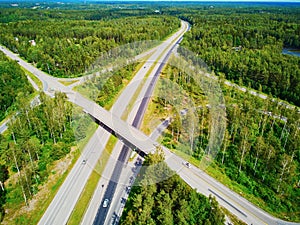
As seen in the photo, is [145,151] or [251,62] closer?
[145,151]

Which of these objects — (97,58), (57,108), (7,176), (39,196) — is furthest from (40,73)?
(39,196)

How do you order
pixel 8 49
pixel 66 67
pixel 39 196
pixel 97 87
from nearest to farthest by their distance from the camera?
1. pixel 39 196
2. pixel 97 87
3. pixel 66 67
4. pixel 8 49

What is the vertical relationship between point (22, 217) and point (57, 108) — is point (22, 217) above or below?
below

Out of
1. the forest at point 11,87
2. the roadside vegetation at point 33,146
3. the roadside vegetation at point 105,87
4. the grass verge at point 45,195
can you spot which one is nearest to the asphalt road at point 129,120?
the roadside vegetation at point 105,87

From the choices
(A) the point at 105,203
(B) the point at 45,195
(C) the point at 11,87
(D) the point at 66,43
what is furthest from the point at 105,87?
(D) the point at 66,43

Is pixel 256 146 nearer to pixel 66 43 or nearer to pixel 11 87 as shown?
pixel 11 87

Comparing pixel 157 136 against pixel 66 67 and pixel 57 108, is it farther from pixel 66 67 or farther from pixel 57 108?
pixel 66 67

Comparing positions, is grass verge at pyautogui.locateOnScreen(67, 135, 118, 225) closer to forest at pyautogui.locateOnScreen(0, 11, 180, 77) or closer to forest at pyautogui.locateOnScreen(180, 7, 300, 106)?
forest at pyautogui.locateOnScreen(0, 11, 180, 77)
